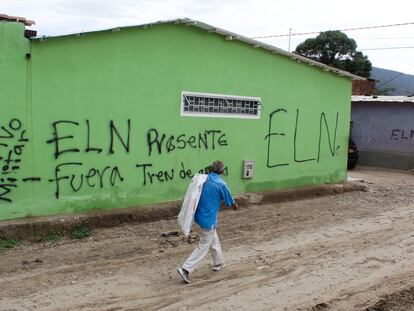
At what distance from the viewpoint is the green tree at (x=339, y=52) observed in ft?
130

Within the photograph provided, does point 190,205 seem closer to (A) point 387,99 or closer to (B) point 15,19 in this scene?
(B) point 15,19

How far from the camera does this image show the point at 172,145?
34.4 feet

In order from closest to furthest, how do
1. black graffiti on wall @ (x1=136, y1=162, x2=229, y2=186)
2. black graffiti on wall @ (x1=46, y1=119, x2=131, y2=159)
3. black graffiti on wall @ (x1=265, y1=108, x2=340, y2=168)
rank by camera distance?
black graffiti on wall @ (x1=46, y1=119, x2=131, y2=159) → black graffiti on wall @ (x1=136, y1=162, x2=229, y2=186) → black graffiti on wall @ (x1=265, y1=108, x2=340, y2=168)

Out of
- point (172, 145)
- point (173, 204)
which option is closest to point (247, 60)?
point (172, 145)

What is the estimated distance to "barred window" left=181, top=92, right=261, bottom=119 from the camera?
35.2 feet

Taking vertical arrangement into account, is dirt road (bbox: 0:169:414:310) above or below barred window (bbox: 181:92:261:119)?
below

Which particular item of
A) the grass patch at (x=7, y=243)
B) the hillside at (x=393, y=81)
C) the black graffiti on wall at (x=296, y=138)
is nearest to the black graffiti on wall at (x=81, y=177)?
the grass patch at (x=7, y=243)

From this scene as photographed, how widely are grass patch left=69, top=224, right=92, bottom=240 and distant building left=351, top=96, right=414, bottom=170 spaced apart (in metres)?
14.6

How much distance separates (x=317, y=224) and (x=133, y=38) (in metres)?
5.16

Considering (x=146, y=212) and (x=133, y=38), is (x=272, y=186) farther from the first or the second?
(x=133, y=38)

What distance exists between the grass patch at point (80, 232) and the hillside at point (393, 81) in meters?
42.6

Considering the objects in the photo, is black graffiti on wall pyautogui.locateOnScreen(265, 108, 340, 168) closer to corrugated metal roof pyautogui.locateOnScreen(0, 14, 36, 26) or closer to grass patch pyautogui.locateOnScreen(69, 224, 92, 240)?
grass patch pyautogui.locateOnScreen(69, 224, 92, 240)

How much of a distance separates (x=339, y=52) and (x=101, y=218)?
34426mm

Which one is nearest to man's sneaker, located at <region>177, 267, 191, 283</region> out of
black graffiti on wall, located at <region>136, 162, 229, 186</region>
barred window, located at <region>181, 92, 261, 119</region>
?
black graffiti on wall, located at <region>136, 162, 229, 186</region>
